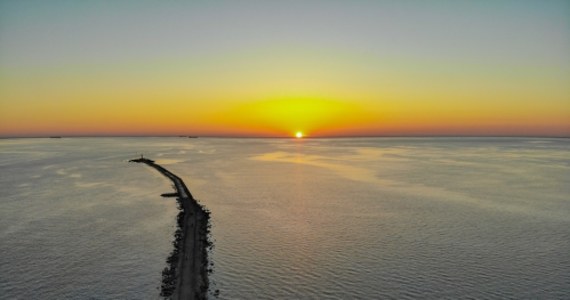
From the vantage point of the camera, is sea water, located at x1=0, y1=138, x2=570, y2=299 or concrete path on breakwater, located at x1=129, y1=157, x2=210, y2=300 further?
sea water, located at x1=0, y1=138, x2=570, y2=299

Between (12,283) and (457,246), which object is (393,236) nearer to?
(457,246)

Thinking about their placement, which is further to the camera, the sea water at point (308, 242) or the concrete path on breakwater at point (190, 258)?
the sea water at point (308, 242)

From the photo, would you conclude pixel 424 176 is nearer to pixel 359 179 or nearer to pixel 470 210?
pixel 359 179

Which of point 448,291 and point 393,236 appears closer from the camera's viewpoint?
point 448,291

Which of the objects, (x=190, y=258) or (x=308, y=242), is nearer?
(x=190, y=258)

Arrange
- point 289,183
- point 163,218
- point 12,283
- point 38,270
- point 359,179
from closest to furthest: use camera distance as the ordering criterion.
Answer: point 12,283 < point 38,270 < point 163,218 < point 289,183 < point 359,179

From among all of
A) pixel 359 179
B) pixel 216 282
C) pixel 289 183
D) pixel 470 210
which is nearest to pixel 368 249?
pixel 216 282

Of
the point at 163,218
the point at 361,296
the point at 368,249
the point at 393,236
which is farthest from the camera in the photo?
the point at 163,218
